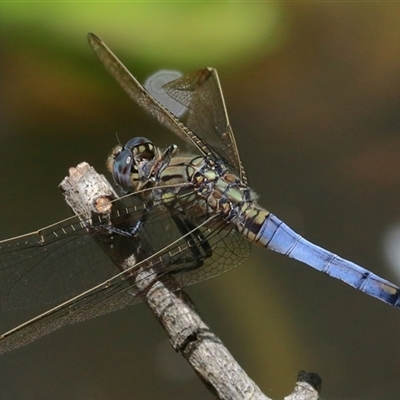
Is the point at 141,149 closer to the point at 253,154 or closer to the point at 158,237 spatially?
the point at 158,237

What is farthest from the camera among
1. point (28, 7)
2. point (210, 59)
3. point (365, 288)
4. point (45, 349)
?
point (210, 59)

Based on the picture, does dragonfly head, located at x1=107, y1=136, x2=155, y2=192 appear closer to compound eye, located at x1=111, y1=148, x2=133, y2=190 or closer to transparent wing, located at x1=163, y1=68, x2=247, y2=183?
compound eye, located at x1=111, y1=148, x2=133, y2=190

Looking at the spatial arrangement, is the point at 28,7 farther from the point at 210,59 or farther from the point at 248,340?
the point at 248,340

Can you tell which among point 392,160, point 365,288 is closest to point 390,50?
point 392,160

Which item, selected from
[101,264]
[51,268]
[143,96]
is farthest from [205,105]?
[51,268]

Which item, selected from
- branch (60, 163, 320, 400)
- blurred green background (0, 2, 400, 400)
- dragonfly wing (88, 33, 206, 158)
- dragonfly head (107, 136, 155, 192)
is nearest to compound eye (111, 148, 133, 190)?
dragonfly head (107, 136, 155, 192)

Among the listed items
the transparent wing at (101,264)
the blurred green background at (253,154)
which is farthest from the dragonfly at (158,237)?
the blurred green background at (253,154)
